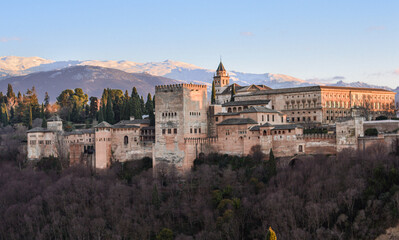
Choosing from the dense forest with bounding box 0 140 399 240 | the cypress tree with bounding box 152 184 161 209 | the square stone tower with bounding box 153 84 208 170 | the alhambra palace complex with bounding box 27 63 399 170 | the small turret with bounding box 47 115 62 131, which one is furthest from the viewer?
the small turret with bounding box 47 115 62 131

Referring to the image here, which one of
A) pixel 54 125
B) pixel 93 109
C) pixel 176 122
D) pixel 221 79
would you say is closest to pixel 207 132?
pixel 176 122

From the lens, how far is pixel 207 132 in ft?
164

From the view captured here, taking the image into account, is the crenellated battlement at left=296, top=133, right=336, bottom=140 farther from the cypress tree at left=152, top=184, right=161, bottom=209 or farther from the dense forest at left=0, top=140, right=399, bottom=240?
the cypress tree at left=152, top=184, right=161, bottom=209

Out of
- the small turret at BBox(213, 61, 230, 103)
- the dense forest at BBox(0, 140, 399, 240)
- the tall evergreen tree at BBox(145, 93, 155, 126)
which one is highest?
the small turret at BBox(213, 61, 230, 103)

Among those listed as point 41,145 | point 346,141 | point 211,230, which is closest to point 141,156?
point 41,145

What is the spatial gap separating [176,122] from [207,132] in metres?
3.55

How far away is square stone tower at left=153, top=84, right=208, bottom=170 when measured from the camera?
48000 millimetres

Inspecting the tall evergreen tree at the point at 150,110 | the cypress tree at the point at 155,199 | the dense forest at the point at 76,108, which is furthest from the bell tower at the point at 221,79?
the cypress tree at the point at 155,199

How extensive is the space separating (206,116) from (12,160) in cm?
2450

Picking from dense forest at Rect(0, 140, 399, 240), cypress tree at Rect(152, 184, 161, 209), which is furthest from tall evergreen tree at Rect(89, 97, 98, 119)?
cypress tree at Rect(152, 184, 161, 209)

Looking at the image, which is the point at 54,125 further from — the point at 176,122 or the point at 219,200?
the point at 219,200

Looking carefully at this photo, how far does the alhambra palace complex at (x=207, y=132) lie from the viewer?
44.1 metres

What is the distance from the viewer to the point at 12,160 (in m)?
59.6

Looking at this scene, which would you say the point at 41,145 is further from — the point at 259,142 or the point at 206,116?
the point at 259,142
